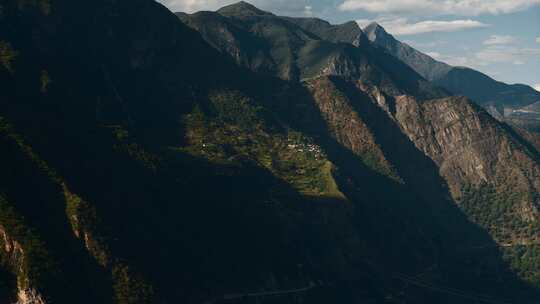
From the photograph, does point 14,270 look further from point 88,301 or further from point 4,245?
point 88,301

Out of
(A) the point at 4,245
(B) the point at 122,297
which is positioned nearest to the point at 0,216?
(A) the point at 4,245

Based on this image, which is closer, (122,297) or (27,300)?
(27,300)

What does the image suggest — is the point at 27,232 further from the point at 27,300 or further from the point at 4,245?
the point at 27,300

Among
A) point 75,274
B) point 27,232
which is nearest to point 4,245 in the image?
point 27,232

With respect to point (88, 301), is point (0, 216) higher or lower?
higher

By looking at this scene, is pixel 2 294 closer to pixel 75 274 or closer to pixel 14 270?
pixel 14 270

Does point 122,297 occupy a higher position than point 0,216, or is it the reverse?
point 0,216

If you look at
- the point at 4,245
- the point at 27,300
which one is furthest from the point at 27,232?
the point at 27,300
